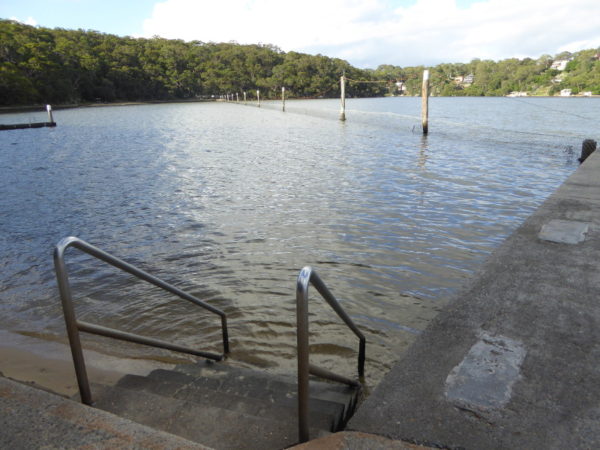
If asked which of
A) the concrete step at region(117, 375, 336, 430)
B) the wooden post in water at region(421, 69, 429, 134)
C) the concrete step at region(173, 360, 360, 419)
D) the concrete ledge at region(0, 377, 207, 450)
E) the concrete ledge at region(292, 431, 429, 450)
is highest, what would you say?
the wooden post in water at region(421, 69, 429, 134)

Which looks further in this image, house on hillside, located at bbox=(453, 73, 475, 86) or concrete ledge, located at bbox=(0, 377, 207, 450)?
house on hillside, located at bbox=(453, 73, 475, 86)

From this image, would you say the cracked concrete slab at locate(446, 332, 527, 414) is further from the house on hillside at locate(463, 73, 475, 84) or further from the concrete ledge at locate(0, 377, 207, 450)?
the house on hillside at locate(463, 73, 475, 84)

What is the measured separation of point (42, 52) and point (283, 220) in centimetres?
9070

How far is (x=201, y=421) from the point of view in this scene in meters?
2.47

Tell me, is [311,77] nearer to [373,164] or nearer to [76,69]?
[76,69]

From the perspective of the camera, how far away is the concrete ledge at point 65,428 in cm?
189

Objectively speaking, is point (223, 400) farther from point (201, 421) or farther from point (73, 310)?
point (73, 310)

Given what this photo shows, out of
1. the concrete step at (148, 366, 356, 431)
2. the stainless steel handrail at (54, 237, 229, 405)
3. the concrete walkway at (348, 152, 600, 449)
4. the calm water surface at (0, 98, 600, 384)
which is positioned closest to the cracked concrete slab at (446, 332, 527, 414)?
the concrete walkway at (348, 152, 600, 449)

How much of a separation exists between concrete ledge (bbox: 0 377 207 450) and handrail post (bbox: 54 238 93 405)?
0.98 feet

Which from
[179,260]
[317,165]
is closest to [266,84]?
[317,165]

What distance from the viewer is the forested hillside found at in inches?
2948

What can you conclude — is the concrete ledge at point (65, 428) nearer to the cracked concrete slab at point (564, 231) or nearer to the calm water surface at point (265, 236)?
the calm water surface at point (265, 236)

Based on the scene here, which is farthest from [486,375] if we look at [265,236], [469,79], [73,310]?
[469,79]

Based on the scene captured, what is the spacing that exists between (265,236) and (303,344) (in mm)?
5965
